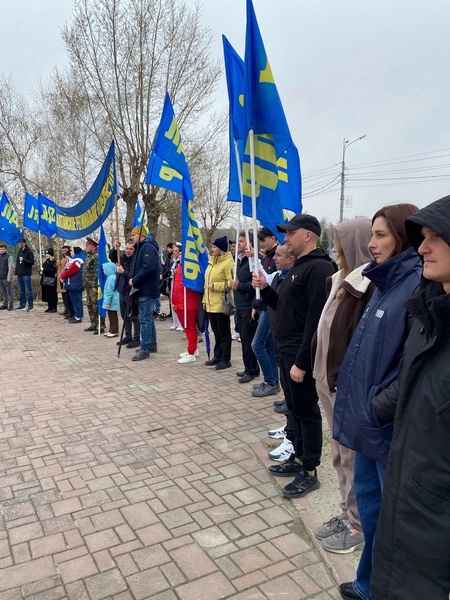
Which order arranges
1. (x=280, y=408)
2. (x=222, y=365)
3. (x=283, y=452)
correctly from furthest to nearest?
(x=222, y=365) → (x=280, y=408) → (x=283, y=452)

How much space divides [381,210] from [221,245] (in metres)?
4.41

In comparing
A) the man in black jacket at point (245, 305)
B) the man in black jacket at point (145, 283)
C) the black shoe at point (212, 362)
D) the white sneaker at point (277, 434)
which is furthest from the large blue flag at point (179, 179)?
the white sneaker at point (277, 434)

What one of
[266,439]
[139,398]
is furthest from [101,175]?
[266,439]

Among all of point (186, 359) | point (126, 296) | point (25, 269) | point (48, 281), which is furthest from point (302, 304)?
point (25, 269)

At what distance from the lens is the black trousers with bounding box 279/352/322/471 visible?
3.28 meters

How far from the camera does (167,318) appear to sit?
478 inches

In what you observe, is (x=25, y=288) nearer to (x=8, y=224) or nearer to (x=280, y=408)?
(x=8, y=224)

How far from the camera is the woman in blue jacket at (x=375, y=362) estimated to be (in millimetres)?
2025

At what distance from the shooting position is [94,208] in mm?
8625

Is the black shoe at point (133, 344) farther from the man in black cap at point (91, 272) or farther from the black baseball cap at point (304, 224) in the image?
the black baseball cap at point (304, 224)

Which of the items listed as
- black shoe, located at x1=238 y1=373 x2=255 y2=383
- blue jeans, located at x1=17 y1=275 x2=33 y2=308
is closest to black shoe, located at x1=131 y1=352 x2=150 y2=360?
black shoe, located at x1=238 y1=373 x2=255 y2=383

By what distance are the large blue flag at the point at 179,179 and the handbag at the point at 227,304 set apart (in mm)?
574

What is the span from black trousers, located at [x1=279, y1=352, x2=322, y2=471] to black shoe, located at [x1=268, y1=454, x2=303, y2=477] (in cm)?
21

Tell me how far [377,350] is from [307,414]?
139cm
